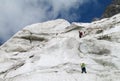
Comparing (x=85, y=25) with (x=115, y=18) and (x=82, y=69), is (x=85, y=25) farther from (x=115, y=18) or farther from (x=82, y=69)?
(x=82, y=69)

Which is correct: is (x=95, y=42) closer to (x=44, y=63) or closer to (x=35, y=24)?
(x=44, y=63)

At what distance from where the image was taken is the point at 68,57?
5366 centimetres

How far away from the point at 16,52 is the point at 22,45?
10.7 feet

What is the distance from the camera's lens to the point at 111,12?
110 metres

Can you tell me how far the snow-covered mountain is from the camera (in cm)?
4884

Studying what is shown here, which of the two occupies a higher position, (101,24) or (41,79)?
(101,24)

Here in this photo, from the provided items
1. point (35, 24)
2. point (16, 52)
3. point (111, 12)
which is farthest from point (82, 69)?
point (111, 12)

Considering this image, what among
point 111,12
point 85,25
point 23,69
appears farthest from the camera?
point 111,12

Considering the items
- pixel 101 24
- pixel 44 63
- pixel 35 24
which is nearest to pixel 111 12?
pixel 35 24

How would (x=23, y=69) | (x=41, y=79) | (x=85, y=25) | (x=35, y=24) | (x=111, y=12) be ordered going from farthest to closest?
(x=111, y=12) → (x=35, y=24) → (x=85, y=25) → (x=23, y=69) → (x=41, y=79)

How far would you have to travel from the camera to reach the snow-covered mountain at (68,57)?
48.8 meters

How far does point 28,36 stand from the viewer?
232ft

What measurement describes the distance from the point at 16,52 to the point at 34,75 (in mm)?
15003

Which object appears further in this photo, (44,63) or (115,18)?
(115,18)
